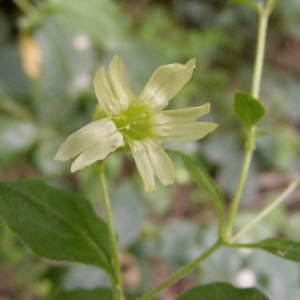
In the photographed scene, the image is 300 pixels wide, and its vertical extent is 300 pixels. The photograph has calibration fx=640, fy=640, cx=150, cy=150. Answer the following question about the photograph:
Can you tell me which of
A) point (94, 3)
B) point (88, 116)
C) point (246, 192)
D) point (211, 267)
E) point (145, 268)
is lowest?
point (246, 192)

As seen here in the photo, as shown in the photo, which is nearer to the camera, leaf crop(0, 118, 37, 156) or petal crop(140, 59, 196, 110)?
petal crop(140, 59, 196, 110)

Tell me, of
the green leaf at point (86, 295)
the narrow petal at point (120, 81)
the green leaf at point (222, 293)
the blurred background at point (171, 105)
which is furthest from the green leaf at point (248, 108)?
the green leaf at point (86, 295)

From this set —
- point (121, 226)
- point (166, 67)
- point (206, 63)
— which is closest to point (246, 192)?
point (206, 63)

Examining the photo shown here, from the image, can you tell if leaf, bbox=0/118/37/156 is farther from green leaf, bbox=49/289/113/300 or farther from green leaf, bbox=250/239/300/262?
green leaf, bbox=250/239/300/262

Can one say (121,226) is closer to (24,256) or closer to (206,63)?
(24,256)

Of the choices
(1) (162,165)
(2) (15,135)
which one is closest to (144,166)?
(1) (162,165)

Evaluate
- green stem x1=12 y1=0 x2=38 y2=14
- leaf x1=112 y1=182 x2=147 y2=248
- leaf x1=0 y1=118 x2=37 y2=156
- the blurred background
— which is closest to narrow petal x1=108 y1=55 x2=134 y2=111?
the blurred background
